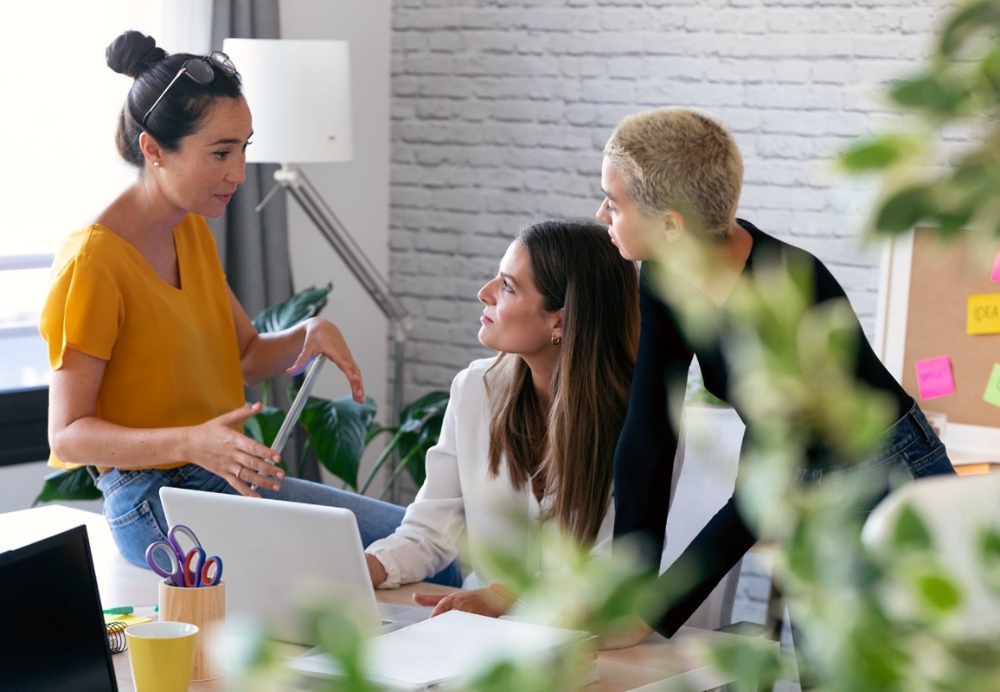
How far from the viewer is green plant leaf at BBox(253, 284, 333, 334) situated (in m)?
3.72

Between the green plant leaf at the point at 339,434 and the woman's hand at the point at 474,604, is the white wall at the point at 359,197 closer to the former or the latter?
the green plant leaf at the point at 339,434

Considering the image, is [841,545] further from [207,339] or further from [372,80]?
[372,80]

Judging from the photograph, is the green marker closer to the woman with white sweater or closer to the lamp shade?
the woman with white sweater

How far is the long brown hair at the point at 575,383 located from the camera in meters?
2.02

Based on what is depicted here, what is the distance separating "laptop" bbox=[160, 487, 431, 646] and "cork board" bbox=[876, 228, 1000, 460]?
6.72ft

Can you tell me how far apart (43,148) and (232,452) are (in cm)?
210

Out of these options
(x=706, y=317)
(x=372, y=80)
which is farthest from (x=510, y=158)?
(x=706, y=317)

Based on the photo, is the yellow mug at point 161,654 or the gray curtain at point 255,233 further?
the gray curtain at point 255,233

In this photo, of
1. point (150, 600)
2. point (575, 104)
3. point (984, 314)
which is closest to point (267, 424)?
point (575, 104)

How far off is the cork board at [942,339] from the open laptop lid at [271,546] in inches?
81.3

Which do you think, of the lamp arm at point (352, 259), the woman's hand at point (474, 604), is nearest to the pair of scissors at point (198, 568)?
the woman's hand at point (474, 604)

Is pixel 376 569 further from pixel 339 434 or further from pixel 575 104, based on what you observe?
pixel 575 104

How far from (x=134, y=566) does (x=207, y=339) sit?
22.1 inches

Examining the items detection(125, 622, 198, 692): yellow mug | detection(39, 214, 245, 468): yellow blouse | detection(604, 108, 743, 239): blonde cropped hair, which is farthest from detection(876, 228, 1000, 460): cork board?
detection(125, 622, 198, 692): yellow mug
